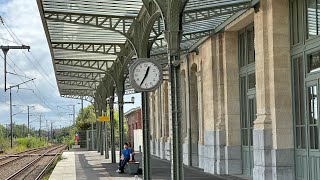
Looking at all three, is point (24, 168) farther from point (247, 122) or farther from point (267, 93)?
point (267, 93)

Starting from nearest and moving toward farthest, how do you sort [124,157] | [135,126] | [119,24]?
[119,24], [124,157], [135,126]

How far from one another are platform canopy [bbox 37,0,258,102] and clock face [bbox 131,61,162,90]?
3.23 feet

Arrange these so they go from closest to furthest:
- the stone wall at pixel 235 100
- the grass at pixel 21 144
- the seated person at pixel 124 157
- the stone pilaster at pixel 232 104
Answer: the stone wall at pixel 235 100 → the stone pilaster at pixel 232 104 → the seated person at pixel 124 157 → the grass at pixel 21 144

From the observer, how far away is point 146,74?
12.3 m

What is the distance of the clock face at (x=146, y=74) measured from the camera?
1220 centimetres

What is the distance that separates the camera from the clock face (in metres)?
12.2

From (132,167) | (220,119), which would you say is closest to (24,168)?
(132,167)

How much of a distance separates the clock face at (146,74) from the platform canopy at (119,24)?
983 mm

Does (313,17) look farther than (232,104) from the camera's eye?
No

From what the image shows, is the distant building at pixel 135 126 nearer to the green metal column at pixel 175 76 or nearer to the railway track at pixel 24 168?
the railway track at pixel 24 168


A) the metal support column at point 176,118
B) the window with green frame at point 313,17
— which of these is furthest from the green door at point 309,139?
the metal support column at point 176,118

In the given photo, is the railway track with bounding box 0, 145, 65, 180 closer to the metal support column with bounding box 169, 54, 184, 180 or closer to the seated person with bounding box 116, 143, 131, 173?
the seated person with bounding box 116, 143, 131, 173

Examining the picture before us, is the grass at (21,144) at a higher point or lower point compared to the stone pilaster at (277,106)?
lower

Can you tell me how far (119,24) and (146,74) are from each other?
393 inches
